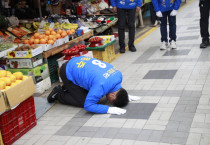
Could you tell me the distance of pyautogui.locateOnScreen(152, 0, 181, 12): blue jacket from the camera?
7.99m

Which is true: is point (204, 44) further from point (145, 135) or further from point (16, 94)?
point (16, 94)

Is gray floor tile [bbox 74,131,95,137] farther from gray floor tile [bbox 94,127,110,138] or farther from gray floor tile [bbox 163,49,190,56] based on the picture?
gray floor tile [bbox 163,49,190,56]

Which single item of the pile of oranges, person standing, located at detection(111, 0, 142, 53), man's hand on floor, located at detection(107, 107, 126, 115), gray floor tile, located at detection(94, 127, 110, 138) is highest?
A: person standing, located at detection(111, 0, 142, 53)

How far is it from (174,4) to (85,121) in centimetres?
458

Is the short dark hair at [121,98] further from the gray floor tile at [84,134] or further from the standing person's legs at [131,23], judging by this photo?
the standing person's legs at [131,23]

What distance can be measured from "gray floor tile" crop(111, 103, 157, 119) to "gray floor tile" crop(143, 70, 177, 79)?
→ 1423 millimetres

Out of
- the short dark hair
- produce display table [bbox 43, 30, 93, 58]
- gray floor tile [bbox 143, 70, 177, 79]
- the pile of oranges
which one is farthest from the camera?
the pile of oranges

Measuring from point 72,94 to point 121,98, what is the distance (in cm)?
99

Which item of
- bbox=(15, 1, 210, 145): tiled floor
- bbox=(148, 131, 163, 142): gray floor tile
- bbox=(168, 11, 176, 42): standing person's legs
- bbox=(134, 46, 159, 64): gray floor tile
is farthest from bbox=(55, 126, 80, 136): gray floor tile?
bbox=(168, 11, 176, 42): standing person's legs

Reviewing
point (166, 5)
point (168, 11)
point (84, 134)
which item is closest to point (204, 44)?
point (168, 11)

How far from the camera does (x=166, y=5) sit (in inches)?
317

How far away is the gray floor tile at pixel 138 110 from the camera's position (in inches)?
189

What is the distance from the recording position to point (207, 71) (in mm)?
6449

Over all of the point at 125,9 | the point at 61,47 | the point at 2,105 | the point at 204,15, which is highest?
the point at 125,9
